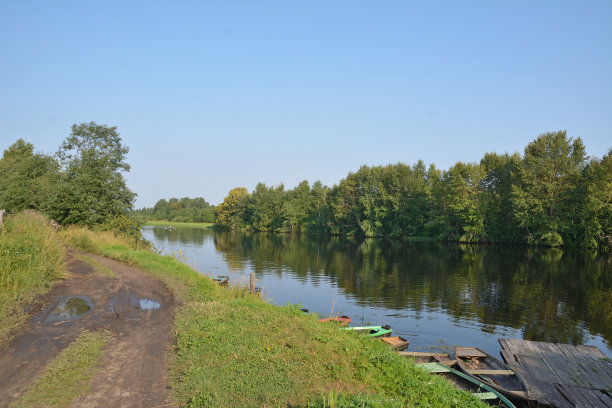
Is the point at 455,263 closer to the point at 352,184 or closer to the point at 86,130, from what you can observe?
the point at 86,130

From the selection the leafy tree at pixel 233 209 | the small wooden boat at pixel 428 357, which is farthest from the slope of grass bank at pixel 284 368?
the leafy tree at pixel 233 209

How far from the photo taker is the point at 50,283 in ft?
41.0

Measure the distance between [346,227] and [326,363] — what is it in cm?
8724

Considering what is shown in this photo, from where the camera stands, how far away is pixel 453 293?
83.8ft

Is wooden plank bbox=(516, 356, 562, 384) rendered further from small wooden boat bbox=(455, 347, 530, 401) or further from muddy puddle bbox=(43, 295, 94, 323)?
muddy puddle bbox=(43, 295, 94, 323)

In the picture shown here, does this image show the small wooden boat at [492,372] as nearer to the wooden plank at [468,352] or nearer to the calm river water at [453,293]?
the wooden plank at [468,352]

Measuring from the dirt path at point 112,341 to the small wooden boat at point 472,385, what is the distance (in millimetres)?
6433

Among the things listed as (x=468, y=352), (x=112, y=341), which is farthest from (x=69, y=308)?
(x=468, y=352)

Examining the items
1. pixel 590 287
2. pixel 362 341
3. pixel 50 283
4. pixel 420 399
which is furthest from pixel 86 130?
pixel 590 287

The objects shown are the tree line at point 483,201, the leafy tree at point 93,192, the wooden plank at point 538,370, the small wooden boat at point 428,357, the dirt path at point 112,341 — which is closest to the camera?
the dirt path at point 112,341

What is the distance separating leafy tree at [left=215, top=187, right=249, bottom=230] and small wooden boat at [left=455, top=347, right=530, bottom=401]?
107434 mm


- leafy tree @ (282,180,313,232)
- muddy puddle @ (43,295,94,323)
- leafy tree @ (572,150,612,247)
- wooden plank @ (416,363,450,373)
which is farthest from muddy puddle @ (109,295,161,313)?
leafy tree @ (282,180,313,232)

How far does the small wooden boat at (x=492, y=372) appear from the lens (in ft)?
33.8

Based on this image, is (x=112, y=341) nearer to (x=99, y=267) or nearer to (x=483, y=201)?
(x=99, y=267)
